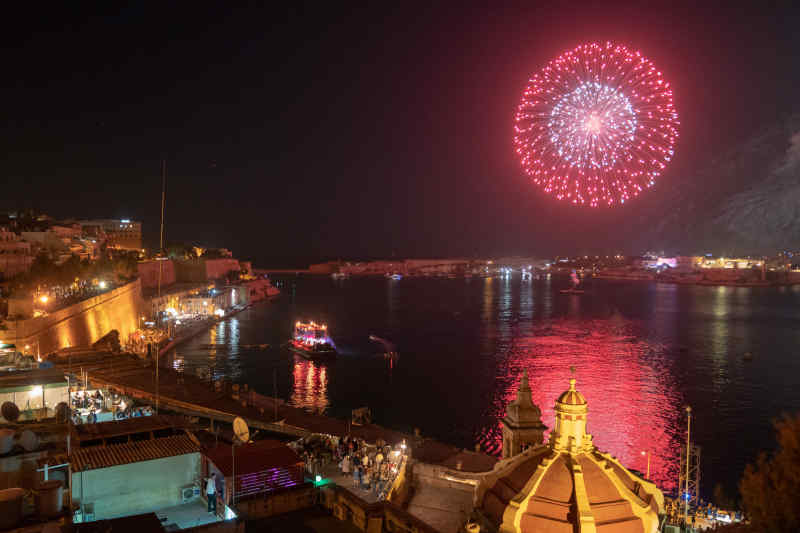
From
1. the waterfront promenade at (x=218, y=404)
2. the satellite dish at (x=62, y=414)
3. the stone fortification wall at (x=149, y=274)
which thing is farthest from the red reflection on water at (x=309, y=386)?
the stone fortification wall at (x=149, y=274)

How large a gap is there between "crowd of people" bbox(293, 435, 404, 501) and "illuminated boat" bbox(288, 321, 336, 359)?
2481cm

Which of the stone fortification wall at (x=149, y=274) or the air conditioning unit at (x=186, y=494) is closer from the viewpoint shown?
the air conditioning unit at (x=186, y=494)

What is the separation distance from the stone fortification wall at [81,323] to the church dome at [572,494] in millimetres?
19501

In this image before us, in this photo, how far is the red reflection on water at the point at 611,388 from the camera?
23.2m

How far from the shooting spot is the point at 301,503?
7.05 m

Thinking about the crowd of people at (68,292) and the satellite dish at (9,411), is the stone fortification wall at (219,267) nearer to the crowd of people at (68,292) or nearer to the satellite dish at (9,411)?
the crowd of people at (68,292)

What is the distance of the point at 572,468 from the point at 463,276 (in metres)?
170

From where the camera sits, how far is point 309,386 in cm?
3297

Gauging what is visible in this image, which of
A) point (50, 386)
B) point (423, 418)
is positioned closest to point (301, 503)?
point (50, 386)

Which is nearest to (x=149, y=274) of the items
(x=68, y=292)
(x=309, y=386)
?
(x=68, y=292)

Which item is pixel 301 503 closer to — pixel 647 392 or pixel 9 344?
pixel 9 344

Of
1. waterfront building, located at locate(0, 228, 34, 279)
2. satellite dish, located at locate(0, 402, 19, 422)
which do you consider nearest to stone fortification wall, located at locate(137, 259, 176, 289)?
waterfront building, located at locate(0, 228, 34, 279)

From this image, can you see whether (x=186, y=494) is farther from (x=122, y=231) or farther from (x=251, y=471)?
(x=122, y=231)

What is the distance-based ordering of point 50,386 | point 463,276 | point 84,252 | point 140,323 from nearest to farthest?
1. point 50,386
2. point 140,323
3. point 84,252
4. point 463,276
